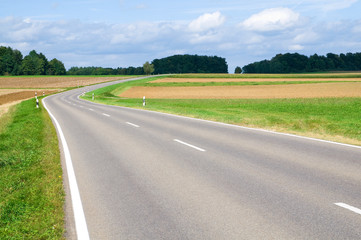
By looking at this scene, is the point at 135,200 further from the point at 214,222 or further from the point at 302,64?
the point at 302,64

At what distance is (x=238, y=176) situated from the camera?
300 inches

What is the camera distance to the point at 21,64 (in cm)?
16700

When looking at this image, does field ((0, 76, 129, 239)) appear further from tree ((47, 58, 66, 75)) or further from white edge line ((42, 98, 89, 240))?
tree ((47, 58, 66, 75))

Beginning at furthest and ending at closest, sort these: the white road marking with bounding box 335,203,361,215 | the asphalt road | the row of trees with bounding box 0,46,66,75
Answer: the row of trees with bounding box 0,46,66,75 < the white road marking with bounding box 335,203,361,215 < the asphalt road

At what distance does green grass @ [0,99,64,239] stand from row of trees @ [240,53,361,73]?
158m

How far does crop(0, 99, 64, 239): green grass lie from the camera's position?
16.9 feet

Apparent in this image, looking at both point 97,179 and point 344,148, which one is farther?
point 344,148

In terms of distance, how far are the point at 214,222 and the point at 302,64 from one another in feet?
561

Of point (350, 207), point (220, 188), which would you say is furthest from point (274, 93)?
point (350, 207)

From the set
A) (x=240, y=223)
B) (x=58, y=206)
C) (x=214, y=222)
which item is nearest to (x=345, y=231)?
(x=240, y=223)

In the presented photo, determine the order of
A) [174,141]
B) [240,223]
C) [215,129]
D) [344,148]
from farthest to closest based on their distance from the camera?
1. [215,129]
2. [174,141]
3. [344,148]
4. [240,223]

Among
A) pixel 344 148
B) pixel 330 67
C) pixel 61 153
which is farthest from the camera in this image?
pixel 330 67

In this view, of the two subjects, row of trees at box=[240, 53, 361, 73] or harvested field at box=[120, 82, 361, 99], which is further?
row of trees at box=[240, 53, 361, 73]

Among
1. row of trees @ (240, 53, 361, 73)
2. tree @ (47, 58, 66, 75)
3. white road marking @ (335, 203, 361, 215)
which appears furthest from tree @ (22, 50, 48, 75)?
white road marking @ (335, 203, 361, 215)
